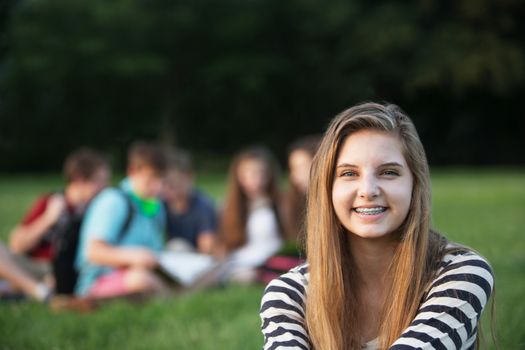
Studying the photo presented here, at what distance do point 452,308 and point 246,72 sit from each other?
33.8 meters

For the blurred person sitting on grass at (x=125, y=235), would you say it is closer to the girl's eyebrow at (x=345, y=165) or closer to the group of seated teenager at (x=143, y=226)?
the group of seated teenager at (x=143, y=226)

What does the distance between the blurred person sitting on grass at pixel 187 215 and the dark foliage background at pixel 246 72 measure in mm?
25631

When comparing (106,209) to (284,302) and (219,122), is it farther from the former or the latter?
(219,122)

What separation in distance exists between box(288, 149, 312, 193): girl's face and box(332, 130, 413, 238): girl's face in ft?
13.8

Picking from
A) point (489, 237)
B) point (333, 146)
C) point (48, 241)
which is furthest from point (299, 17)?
point (333, 146)

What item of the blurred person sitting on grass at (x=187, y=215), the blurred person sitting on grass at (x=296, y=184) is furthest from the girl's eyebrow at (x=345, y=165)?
the blurred person sitting on grass at (x=187, y=215)

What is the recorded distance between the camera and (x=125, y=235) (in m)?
5.69

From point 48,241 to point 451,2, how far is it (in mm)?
31661

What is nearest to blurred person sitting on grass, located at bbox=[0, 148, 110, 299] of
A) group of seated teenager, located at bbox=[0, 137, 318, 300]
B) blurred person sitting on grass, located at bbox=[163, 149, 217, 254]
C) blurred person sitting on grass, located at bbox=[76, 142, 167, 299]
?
group of seated teenager, located at bbox=[0, 137, 318, 300]

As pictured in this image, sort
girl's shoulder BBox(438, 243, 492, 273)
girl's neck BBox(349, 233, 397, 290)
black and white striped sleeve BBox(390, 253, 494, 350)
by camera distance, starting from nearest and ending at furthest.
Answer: black and white striped sleeve BBox(390, 253, 494, 350) < girl's shoulder BBox(438, 243, 492, 273) < girl's neck BBox(349, 233, 397, 290)

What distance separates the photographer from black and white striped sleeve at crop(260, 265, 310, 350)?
2.31 m

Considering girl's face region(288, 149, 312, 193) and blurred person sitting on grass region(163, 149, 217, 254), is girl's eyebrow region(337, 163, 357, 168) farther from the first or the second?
blurred person sitting on grass region(163, 149, 217, 254)

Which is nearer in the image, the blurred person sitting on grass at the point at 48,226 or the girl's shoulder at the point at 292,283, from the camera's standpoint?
the girl's shoulder at the point at 292,283

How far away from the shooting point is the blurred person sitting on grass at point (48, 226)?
5781 millimetres
